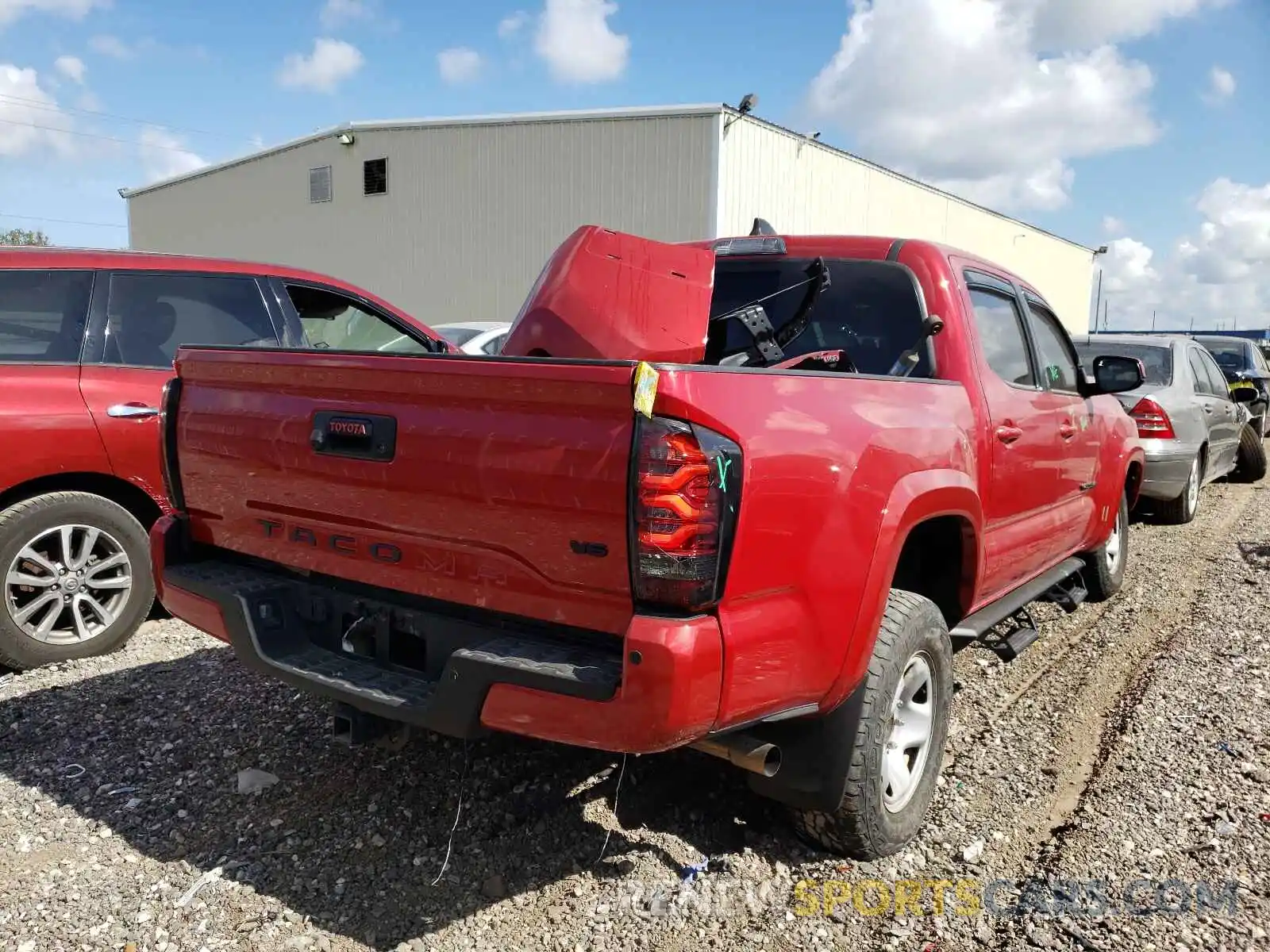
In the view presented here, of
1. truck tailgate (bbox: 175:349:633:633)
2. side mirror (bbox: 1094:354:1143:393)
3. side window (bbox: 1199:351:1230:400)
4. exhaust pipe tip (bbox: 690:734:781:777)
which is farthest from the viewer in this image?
side window (bbox: 1199:351:1230:400)

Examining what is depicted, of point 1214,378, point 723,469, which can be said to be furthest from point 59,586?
point 1214,378

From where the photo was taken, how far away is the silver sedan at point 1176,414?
7.70 metres

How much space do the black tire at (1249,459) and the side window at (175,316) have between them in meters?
10.6

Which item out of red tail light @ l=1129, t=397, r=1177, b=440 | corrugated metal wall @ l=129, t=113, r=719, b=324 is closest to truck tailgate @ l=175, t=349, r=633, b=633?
red tail light @ l=1129, t=397, r=1177, b=440

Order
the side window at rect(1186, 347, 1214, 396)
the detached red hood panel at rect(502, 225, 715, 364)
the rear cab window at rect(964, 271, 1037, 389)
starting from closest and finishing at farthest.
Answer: the detached red hood panel at rect(502, 225, 715, 364) → the rear cab window at rect(964, 271, 1037, 389) → the side window at rect(1186, 347, 1214, 396)

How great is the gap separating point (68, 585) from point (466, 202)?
18.3m

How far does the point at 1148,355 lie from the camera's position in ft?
28.1

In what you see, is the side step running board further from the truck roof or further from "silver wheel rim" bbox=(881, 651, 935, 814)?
the truck roof

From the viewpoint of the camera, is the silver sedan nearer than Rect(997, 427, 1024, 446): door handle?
No

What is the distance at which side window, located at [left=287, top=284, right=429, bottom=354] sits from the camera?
5277 mm

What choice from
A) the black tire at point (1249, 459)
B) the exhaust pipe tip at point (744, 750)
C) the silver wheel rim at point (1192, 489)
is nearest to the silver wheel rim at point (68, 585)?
the exhaust pipe tip at point (744, 750)

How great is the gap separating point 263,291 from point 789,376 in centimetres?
370

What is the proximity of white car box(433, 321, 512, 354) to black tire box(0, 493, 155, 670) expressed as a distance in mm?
4185

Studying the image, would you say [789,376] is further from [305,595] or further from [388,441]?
[305,595]
